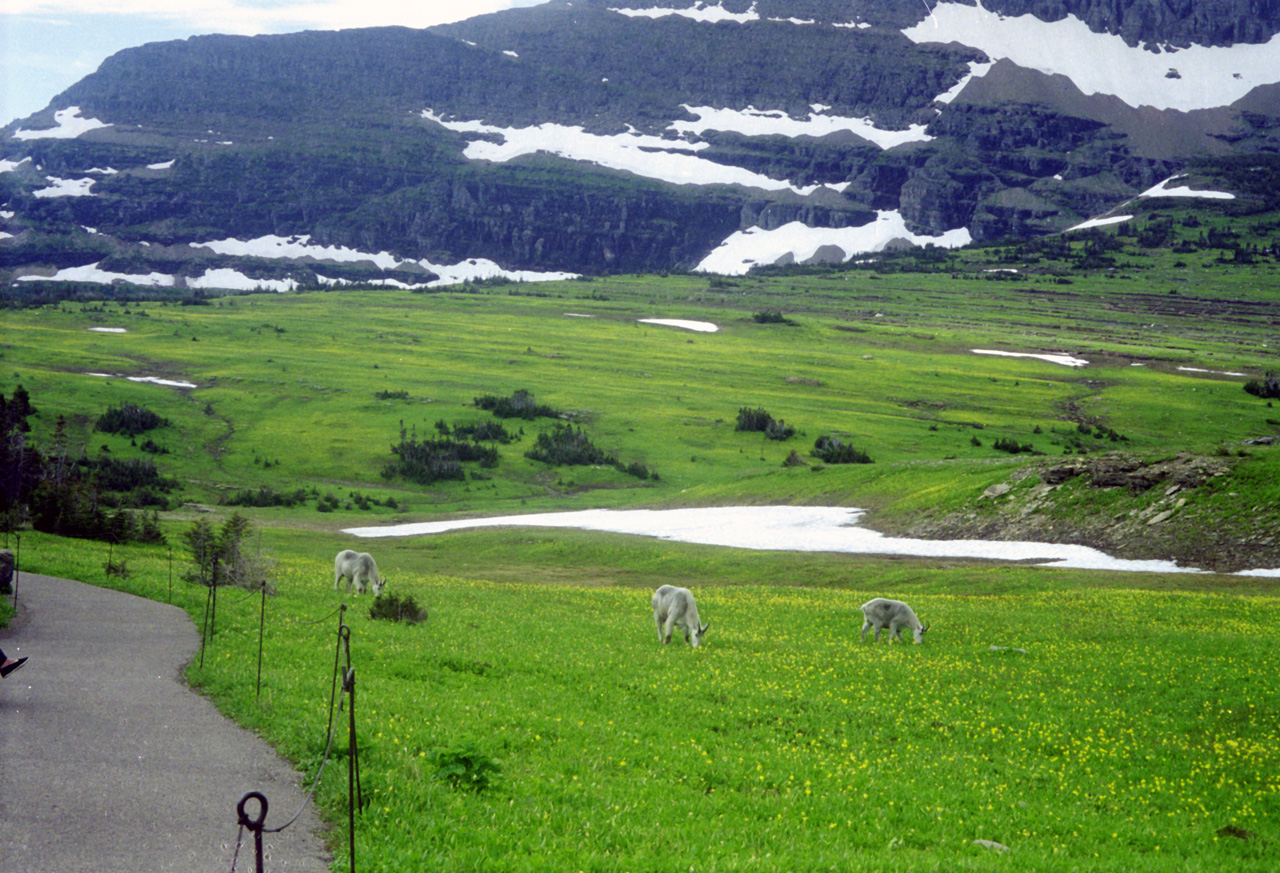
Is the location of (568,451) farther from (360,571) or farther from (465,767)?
(465,767)

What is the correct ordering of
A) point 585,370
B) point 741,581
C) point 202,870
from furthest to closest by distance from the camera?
1. point 585,370
2. point 741,581
3. point 202,870

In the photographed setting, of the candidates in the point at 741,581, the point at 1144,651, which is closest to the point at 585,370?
the point at 741,581

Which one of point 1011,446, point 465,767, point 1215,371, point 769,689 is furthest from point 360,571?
point 1215,371

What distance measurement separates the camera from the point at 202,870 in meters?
9.79

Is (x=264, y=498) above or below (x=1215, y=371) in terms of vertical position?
below

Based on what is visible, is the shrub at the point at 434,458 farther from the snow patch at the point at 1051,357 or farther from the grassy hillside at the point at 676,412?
the snow patch at the point at 1051,357

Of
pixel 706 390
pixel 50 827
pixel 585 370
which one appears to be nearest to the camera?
pixel 50 827

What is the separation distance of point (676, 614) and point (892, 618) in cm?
674

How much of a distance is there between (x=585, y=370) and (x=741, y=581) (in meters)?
110

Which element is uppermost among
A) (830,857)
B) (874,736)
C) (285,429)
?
(830,857)

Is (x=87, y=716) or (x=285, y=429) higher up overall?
(x=87, y=716)

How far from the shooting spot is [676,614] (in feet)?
81.6

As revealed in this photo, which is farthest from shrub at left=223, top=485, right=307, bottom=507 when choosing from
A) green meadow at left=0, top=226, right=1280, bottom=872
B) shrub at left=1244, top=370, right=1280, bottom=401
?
shrub at left=1244, top=370, right=1280, bottom=401

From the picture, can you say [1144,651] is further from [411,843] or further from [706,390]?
[706,390]
